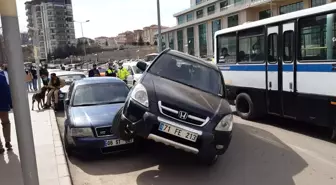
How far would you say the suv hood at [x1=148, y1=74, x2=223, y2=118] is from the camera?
454cm

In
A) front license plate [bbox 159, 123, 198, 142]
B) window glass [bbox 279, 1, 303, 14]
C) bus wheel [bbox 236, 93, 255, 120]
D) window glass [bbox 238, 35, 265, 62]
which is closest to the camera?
front license plate [bbox 159, 123, 198, 142]

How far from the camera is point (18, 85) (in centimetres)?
240

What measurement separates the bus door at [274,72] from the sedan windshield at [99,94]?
11.5 feet

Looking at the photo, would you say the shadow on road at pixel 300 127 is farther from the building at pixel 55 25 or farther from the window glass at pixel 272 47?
the building at pixel 55 25

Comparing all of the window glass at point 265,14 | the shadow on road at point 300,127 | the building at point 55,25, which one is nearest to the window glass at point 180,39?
the window glass at point 265,14

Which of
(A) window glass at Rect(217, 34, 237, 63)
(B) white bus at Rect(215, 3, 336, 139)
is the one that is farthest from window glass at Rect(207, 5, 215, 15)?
(B) white bus at Rect(215, 3, 336, 139)

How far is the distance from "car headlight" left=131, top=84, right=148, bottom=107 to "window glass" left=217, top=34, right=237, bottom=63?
4758 mm

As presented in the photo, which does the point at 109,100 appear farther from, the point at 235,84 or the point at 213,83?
the point at 235,84

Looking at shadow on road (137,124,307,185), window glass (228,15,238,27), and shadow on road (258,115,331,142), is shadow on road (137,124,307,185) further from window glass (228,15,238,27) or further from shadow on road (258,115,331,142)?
window glass (228,15,238,27)

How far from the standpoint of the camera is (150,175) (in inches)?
189

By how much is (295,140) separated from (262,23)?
3053mm

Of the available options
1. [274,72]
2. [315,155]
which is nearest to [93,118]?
[315,155]

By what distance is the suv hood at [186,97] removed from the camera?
4.54 meters

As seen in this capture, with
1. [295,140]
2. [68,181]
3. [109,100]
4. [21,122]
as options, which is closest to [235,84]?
[295,140]
